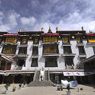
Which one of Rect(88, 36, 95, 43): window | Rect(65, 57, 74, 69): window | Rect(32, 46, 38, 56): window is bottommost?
Rect(65, 57, 74, 69): window

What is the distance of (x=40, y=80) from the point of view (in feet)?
95.9

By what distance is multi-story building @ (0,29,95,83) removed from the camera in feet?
115

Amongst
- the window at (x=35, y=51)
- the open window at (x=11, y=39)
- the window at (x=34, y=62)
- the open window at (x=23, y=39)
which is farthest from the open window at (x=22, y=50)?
the window at (x=34, y=62)

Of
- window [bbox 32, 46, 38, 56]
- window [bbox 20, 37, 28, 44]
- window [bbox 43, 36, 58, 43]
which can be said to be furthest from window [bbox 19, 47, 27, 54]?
window [bbox 43, 36, 58, 43]

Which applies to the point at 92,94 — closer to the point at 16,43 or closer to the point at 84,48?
the point at 84,48

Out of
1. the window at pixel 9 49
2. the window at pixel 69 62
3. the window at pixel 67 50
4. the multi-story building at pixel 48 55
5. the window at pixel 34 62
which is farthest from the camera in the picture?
the window at pixel 9 49

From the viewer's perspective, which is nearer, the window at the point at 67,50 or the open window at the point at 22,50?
the window at the point at 67,50

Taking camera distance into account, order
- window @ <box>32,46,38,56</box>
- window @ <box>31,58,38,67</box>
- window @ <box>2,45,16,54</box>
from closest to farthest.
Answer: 1. window @ <box>31,58,38,67</box>
2. window @ <box>32,46,38,56</box>
3. window @ <box>2,45,16,54</box>

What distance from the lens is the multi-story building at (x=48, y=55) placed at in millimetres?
35125

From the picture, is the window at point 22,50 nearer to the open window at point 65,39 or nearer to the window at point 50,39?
the window at point 50,39

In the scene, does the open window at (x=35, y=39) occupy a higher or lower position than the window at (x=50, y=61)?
higher

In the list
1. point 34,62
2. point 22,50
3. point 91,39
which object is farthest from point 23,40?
point 91,39

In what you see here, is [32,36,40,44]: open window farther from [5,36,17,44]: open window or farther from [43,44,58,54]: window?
[5,36,17,44]: open window

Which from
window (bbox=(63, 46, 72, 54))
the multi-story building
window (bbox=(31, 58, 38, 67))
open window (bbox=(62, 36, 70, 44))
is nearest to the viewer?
the multi-story building
